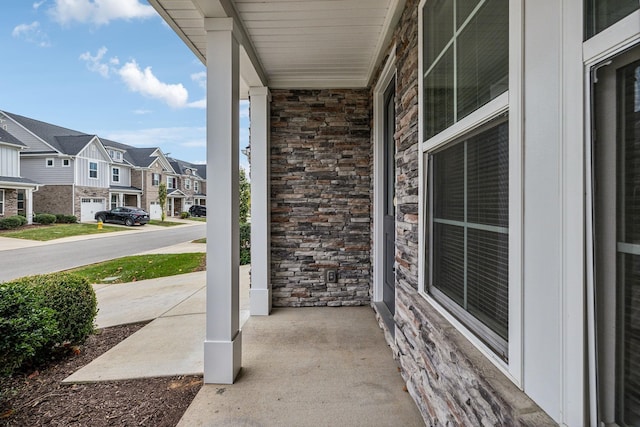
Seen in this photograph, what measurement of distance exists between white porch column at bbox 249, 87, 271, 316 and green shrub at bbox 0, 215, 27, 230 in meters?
14.0

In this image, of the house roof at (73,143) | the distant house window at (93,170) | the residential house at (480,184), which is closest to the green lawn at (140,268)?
the residential house at (480,184)

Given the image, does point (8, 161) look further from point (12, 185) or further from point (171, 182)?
point (171, 182)

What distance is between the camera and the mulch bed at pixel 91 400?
193cm

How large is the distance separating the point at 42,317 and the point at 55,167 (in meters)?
19.9

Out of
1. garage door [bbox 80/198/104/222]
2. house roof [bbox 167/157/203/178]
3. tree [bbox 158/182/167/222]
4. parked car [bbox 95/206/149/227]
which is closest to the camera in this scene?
parked car [bbox 95/206/149/227]

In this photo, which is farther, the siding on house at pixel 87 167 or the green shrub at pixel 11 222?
the siding on house at pixel 87 167

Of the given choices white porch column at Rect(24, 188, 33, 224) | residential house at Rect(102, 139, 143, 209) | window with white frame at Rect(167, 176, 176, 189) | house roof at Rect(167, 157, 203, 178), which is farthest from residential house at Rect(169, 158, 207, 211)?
white porch column at Rect(24, 188, 33, 224)

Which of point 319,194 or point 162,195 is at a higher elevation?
point 162,195

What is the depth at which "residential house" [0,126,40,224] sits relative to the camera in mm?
12906

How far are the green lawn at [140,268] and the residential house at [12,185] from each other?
359 inches

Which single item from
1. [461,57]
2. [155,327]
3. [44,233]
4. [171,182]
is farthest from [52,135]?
[461,57]

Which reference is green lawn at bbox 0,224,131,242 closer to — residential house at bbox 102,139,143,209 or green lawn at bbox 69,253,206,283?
green lawn at bbox 69,253,206,283

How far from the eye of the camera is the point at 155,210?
23969mm

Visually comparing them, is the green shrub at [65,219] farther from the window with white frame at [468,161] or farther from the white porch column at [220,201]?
the window with white frame at [468,161]
